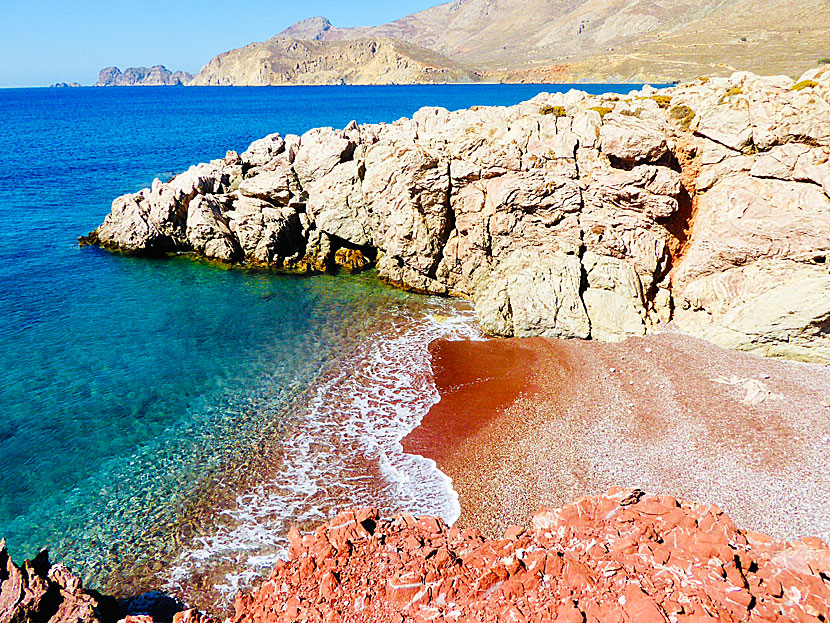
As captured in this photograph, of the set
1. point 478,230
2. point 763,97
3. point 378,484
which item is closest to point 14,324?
point 378,484

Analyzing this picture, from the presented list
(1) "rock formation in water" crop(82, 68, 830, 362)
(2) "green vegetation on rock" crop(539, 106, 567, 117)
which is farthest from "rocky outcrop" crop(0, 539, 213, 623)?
(2) "green vegetation on rock" crop(539, 106, 567, 117)

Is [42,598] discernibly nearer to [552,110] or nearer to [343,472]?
[343,472]

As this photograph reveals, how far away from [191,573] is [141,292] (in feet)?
87.1

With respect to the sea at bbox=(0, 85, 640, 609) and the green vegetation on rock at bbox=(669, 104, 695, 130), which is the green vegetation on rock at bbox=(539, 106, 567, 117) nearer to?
the green vegetation on rock at bbox=(669, 104, 695, 130)

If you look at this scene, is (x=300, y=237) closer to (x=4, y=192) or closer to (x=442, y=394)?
(x=442, y=394)

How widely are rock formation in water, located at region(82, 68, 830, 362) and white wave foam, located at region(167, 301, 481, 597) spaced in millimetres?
7812

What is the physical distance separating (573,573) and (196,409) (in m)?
18.8

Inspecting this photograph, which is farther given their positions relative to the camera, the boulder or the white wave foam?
the boulder

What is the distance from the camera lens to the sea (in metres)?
16.3

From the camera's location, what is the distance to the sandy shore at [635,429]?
1673 centimetres

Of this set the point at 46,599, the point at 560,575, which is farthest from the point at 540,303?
the point at 46,599

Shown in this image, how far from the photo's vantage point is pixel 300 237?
139ft

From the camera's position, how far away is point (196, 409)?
23.0m

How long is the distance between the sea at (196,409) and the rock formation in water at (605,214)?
3903 mm
